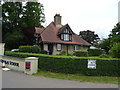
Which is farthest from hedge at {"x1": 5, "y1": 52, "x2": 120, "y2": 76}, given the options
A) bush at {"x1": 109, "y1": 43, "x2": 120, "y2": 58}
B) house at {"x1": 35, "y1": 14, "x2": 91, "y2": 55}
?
house at {"x1": 35, "y1": 14, "x2": 91, "y2": 55}

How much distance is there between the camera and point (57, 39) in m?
27.2

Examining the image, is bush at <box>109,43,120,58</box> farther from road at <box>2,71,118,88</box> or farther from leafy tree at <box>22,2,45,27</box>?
leafy tree at <box>22,2,45,27</box>

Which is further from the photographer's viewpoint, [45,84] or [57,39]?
[57,39]

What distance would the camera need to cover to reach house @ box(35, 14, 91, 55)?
2577 centimetres

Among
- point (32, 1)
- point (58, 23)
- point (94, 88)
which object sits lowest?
point (94, 88)

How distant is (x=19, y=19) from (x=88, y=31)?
47.9 m

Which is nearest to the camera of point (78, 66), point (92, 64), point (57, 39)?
point (92, 64)

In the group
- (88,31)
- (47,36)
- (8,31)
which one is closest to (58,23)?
(47,36)

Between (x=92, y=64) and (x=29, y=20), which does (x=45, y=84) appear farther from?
(x=29, y=20)

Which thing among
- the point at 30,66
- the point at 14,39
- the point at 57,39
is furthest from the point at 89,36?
the point at 30,66

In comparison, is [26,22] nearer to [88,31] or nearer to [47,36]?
[47,36]

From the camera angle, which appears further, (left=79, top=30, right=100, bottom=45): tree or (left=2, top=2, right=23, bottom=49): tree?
(left=79, top=30, right=100, bottom=45): tree

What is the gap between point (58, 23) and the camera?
30.5 meters

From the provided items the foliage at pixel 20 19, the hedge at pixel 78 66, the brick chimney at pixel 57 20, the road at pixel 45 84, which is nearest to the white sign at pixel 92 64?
the hedge at pixel 78 66
